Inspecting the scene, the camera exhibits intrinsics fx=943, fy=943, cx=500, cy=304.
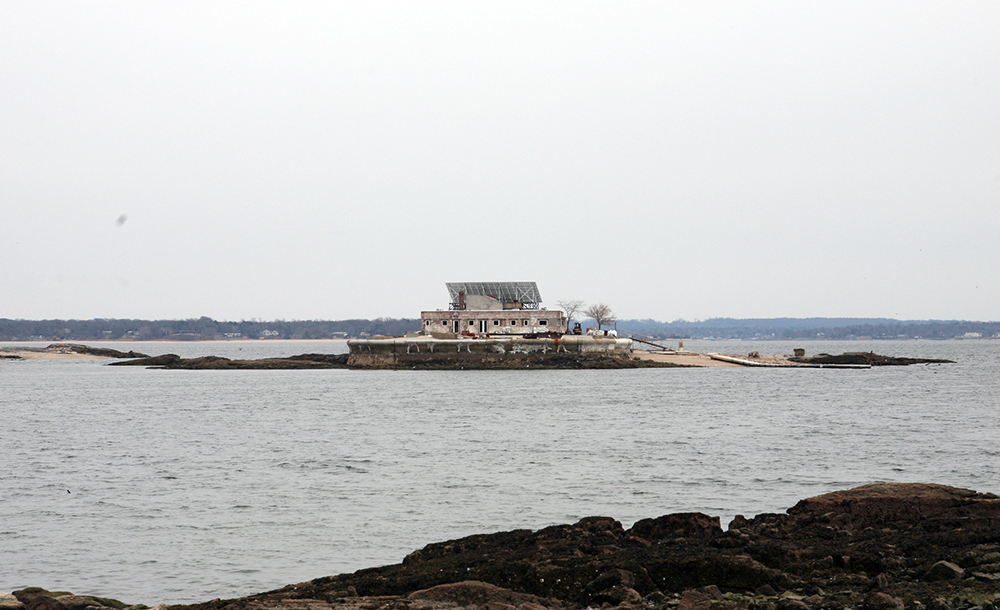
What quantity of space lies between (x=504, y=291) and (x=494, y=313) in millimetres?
7916

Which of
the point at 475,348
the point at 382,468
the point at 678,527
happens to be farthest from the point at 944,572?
the point at 475,348

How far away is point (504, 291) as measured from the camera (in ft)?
357

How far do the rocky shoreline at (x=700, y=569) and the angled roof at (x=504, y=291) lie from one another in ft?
300

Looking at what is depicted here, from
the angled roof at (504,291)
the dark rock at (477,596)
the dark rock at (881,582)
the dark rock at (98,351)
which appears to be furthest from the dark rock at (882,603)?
the dark rock at (98,351)

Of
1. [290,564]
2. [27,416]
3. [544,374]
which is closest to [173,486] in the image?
[290,564]

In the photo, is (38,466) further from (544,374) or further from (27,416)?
(544,374)

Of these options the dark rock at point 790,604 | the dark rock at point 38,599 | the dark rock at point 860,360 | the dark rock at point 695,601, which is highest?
the dark rock at point 860,360

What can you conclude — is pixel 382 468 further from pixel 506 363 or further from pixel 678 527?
pixel 506 363

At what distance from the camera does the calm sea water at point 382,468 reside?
58.0ft

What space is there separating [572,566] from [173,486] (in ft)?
50.9

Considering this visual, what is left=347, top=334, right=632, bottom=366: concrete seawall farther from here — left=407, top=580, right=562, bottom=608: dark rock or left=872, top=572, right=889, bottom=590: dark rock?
left=872, top=572, right=889, bottom=590: dark rock

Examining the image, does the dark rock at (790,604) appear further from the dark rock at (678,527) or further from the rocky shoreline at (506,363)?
the rocky shoreline at (506,363)

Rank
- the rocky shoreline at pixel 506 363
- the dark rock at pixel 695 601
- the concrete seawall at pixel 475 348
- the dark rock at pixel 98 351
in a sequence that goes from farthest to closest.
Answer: the dark rock at pixel 98 351, the concrete seawall at pixel 475 348, the rocky shoreline at pixel 506 363, the dark rock at pixel 695 601

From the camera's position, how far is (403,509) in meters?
21.7
